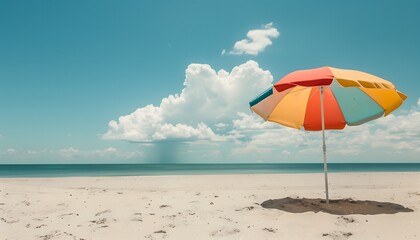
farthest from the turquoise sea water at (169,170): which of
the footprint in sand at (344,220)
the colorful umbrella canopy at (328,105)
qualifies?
the footprint in sand at (344,220)

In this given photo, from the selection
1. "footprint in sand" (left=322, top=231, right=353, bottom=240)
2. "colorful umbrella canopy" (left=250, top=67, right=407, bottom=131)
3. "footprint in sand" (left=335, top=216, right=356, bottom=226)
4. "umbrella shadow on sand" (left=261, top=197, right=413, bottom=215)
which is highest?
"colorful umbrella canopy" (left=250, top=67, right=407, bottom=131)

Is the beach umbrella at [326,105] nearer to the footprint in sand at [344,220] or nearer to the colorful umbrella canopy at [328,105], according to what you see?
the colorful umbrella canopy at [328,105]

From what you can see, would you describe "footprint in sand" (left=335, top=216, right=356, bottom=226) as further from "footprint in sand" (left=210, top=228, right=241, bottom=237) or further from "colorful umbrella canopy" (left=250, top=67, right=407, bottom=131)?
"colorful umbrella canopy" (left=250, top=67, right=407, bottom=131)

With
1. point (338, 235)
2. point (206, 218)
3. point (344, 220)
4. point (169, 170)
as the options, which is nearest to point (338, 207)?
point (344, 220)

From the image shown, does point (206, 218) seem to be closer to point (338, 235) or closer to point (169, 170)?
point (338, 235)

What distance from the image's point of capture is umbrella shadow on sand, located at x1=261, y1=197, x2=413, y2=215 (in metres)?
6.21

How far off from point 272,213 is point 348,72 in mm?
3348

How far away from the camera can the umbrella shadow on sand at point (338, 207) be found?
6206 mm

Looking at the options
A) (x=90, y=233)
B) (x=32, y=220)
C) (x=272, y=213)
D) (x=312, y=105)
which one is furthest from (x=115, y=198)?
(x=312, y=105)

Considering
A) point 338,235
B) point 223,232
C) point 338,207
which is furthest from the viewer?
point 338,207

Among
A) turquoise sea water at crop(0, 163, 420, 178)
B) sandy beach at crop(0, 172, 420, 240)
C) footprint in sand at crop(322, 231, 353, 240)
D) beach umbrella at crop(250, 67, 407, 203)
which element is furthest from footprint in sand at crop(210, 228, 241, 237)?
turquoise sea water at crop(0, 163, 420, 178)

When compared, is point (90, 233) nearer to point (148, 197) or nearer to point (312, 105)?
point (148, 197)

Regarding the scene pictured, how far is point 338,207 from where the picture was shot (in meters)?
6.55

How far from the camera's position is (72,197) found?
27.3 feet
